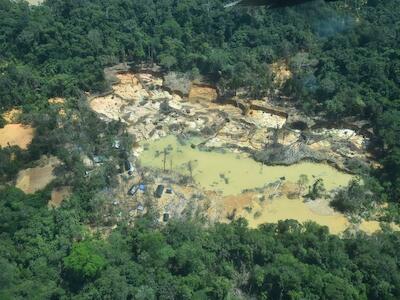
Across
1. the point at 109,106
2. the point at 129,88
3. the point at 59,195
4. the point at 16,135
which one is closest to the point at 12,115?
the point at 16,135

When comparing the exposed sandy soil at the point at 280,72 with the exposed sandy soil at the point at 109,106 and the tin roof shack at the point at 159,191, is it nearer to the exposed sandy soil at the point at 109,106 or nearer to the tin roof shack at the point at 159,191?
the exposed sandy soil at the point at 109,106

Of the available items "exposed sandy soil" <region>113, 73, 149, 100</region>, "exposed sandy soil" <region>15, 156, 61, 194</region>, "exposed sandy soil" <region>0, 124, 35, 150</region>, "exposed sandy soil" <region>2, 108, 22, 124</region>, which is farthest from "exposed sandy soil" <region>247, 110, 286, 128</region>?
"exposed sandy soil" <region>2, 108, 22, 124</region>

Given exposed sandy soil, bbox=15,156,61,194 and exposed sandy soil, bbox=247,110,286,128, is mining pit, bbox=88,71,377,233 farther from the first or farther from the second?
exposed sandy soil, bbox=15,156,61,194

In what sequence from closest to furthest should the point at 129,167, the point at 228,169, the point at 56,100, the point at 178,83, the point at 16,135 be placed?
the point at 129,167 → the point at 228,169 → the point at 16,135 → the point at 56,100 → the point at 178,83

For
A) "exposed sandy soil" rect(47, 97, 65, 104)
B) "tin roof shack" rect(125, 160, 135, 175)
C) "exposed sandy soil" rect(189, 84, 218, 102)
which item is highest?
"exposed sandy soil" rect(47, 97, 65, 104)

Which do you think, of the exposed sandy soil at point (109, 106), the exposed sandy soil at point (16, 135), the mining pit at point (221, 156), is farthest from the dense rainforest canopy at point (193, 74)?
the mining pit at point (221, 156)

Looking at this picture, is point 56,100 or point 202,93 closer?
point 56,100

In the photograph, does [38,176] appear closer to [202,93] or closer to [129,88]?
[129,88]
